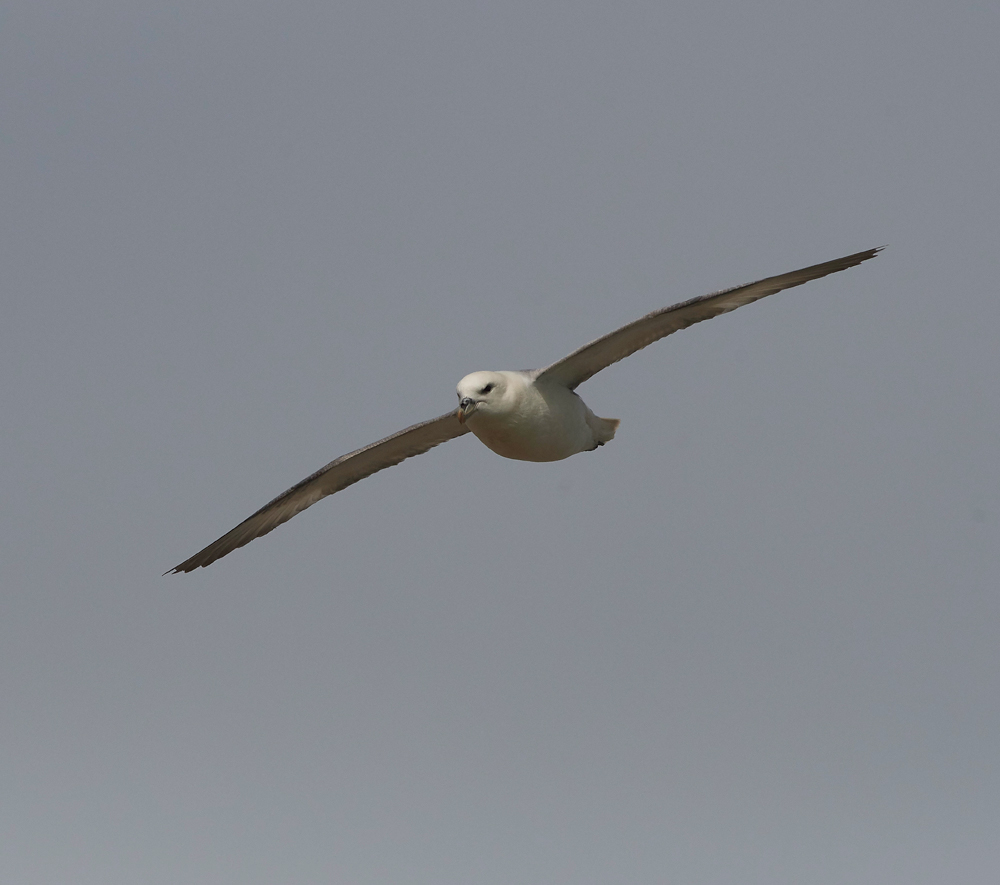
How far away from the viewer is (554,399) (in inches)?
500

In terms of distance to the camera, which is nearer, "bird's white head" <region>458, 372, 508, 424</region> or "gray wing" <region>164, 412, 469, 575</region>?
"bird's white head" <region>458, 372, 508, 424</region>

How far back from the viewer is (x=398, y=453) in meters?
14.9

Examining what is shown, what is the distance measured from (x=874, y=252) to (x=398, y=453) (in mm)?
6030

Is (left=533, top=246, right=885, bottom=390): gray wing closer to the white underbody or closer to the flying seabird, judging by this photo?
the flying seabird

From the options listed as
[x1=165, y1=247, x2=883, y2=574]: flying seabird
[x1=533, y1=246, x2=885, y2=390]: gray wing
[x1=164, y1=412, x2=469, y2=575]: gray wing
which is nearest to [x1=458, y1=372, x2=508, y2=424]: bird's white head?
[x1=165, y1=247, x2=883, y2=574]: flying seabird

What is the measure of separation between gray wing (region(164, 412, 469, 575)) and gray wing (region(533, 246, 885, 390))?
1867 mm

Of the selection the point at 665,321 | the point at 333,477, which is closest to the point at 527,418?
the point at 665,321

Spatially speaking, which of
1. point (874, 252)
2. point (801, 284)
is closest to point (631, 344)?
point (801, 284)

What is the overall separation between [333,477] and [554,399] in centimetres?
355

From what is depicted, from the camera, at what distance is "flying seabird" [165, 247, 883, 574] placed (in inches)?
469

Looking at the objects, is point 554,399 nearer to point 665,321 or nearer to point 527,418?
point 527,418

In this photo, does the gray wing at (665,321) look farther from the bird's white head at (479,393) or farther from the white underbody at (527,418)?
the bird's white head at (479,393)

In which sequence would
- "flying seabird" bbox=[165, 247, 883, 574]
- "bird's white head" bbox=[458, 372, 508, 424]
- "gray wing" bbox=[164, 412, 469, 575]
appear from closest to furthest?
"bird's white head" bbox=[458, 372, 508, 424] < "flying seabird" bbox=[165, 247, 883, 574] < "gray wing" bbox=[164, 412, 469, 575]

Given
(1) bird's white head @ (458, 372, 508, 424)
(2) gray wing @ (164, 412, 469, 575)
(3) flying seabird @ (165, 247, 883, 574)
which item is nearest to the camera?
(1) bird's white head @ (458, 372, 508, 424)
